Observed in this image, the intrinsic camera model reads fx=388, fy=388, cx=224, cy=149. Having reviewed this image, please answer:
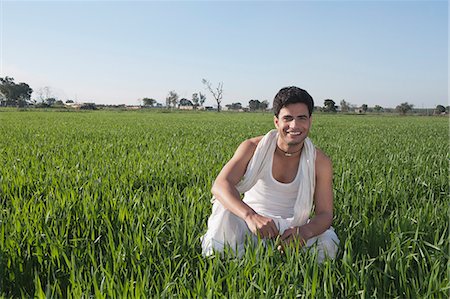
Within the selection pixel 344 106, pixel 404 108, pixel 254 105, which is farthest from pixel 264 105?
pixel 404 108

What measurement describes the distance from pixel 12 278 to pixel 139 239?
720mm

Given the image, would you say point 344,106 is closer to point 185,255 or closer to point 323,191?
point 323,191

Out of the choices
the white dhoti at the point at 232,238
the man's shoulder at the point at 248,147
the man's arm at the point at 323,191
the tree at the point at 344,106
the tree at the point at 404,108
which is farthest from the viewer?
the tree at the point at 344,106

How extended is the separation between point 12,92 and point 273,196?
338 ft

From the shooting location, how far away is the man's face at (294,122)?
7.64 ft

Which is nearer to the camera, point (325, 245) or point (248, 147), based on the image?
point (325, 245)

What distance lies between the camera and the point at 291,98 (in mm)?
2312

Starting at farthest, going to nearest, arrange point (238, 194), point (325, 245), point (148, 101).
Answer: point (148, 101)
point (238, 194)
point (325, 245)

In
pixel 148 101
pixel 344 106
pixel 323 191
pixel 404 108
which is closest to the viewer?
pixel 323 191

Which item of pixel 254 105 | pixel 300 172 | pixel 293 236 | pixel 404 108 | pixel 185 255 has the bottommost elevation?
pixel 185 255

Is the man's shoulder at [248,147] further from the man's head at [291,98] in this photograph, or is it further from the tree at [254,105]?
the tree at [254,105]

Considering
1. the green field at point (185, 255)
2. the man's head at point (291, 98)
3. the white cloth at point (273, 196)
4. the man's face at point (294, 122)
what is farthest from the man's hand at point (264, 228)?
the man's head at point (291, 98)

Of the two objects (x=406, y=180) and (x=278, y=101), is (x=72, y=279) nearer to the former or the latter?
(x=278, y=101)

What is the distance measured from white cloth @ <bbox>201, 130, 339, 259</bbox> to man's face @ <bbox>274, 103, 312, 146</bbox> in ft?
0.51
